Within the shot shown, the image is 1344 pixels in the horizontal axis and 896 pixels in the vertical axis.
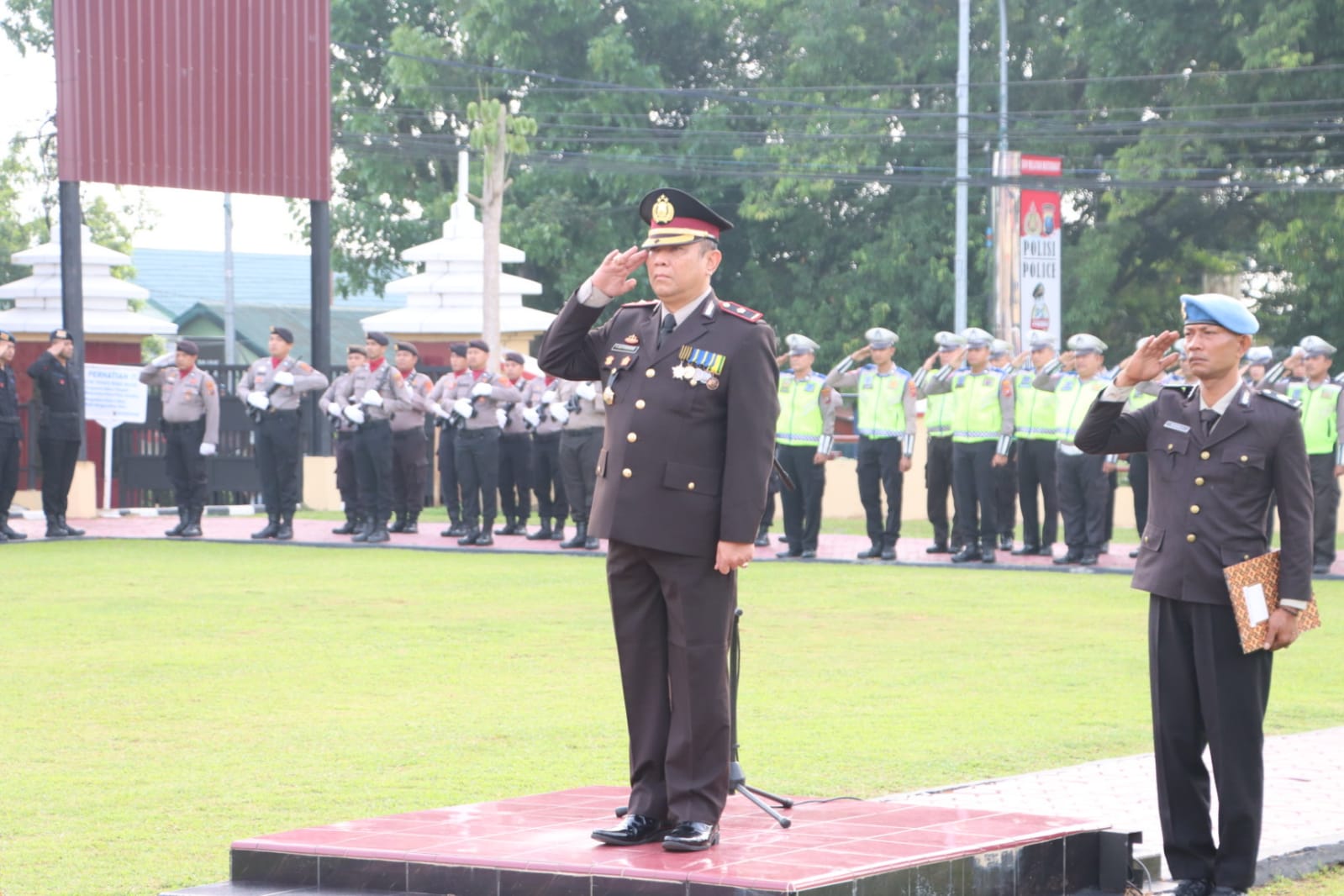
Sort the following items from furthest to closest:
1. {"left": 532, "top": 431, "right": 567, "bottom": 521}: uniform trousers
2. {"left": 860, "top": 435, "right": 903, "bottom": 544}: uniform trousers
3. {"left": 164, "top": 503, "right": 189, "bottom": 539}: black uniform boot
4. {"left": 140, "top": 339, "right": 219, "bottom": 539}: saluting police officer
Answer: {"left": 532, "top": 431, "right": 567, "bottom": 521}: uniform trousers < {"left": 164, "top": 503, "right": 189, "bottom": 539}: black uniform boot < {"left": 140, "top": 339, "right": 219, "bottom": 539}: saluting police officer < {"left": 860, "top": 435, "right": 903, "bottom": 544}: uniform trousers

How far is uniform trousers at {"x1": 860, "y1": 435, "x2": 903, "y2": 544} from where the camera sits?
19750mm

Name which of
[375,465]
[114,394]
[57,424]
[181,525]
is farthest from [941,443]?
[114,394]

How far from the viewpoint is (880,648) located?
1286 cm

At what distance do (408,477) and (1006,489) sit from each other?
6.76 meters

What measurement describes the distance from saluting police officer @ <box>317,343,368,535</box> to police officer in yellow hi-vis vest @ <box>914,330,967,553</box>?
234 inches

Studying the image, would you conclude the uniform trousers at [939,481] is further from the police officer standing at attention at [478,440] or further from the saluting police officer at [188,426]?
the saluting police officer at [188,426]

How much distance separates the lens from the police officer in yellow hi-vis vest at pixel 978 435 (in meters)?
19.5

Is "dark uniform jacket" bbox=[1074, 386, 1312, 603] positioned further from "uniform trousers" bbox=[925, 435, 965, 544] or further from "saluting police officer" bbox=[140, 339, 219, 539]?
"saluting police officer" bbox=[140, 339, 219, 539]

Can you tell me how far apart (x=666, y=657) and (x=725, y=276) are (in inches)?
1398

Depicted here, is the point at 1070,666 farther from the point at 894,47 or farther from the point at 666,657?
the point at 894,47

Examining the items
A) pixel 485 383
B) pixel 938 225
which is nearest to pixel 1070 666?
pixel 485 383

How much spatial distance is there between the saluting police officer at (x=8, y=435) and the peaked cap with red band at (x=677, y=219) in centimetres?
1536

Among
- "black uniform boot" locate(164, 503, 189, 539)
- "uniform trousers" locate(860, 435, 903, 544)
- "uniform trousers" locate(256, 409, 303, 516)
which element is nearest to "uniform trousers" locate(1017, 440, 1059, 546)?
Answer: "uniform trousers" locate(860, 435, 903, 544)

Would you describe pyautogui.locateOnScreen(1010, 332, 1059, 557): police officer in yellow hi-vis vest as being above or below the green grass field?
above
